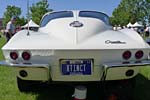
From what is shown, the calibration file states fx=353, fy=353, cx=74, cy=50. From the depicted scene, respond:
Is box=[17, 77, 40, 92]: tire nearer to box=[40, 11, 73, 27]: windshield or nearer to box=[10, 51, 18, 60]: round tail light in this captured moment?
box=[10, 51, 18, 60]: round tail light

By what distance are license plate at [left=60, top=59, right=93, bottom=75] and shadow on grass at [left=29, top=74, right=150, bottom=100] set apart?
579 millimetres

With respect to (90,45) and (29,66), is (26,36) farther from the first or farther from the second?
(90,45)

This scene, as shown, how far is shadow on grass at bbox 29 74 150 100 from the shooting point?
Result: 17.4 feet

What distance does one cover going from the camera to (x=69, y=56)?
4441 mm

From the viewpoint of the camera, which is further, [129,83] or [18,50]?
[129,83]

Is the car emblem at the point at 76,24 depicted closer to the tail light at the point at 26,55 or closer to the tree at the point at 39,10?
the tail light at the point at 26,55

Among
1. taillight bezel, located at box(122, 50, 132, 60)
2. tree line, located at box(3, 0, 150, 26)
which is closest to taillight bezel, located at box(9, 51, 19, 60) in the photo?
taillight bezel, located at box(122, 50, 132, 60)

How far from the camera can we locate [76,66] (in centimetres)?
445

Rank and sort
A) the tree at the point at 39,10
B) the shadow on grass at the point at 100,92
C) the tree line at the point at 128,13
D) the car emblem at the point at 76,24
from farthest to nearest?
the tree line at the point at 128,13 < the tree at the point at 39,10 < the shadow on grass at the point at 100,92 < the car emblem at the point at 76,24

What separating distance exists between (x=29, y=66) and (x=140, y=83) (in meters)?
2.87

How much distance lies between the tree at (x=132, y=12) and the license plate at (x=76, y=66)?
60810 millimetres

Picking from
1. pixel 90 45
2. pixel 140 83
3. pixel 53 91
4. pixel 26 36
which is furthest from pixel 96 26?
pixel 140 83

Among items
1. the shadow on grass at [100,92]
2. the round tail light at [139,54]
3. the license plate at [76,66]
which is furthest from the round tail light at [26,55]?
the round tail light at [139,54]

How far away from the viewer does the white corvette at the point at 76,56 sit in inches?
175
